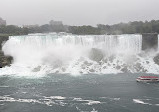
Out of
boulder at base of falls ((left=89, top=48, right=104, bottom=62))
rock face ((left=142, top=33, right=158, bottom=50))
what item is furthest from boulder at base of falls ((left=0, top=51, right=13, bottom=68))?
rock face ((left=142, top=33, right=158, bottom=50))

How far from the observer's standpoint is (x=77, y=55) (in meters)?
92.6

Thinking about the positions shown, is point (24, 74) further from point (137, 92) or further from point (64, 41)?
point (137, 92)

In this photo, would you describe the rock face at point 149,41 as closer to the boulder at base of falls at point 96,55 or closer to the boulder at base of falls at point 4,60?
the boulder at base of falls at point 96,55

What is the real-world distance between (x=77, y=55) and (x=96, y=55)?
6.94 metres

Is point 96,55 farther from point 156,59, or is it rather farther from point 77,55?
point 156,59

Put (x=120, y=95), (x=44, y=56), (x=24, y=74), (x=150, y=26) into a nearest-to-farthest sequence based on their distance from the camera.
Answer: (x=120, y=95) < (x=24, y=74) < (x=44, y=56) < (x=150, y=26)

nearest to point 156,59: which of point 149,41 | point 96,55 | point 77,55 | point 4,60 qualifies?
point 149,41

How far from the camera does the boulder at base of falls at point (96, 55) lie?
89.6 m

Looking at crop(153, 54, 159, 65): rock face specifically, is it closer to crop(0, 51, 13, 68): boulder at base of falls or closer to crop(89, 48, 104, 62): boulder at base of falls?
crop(89, 48, 104, 62): boulder at base of falls

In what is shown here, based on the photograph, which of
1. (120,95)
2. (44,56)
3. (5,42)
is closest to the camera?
(120,95)

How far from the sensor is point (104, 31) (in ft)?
410

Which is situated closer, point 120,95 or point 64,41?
point 120,95

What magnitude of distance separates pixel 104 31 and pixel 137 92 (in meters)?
76.2

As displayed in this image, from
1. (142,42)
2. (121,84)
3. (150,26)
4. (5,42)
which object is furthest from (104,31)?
(121,84)
